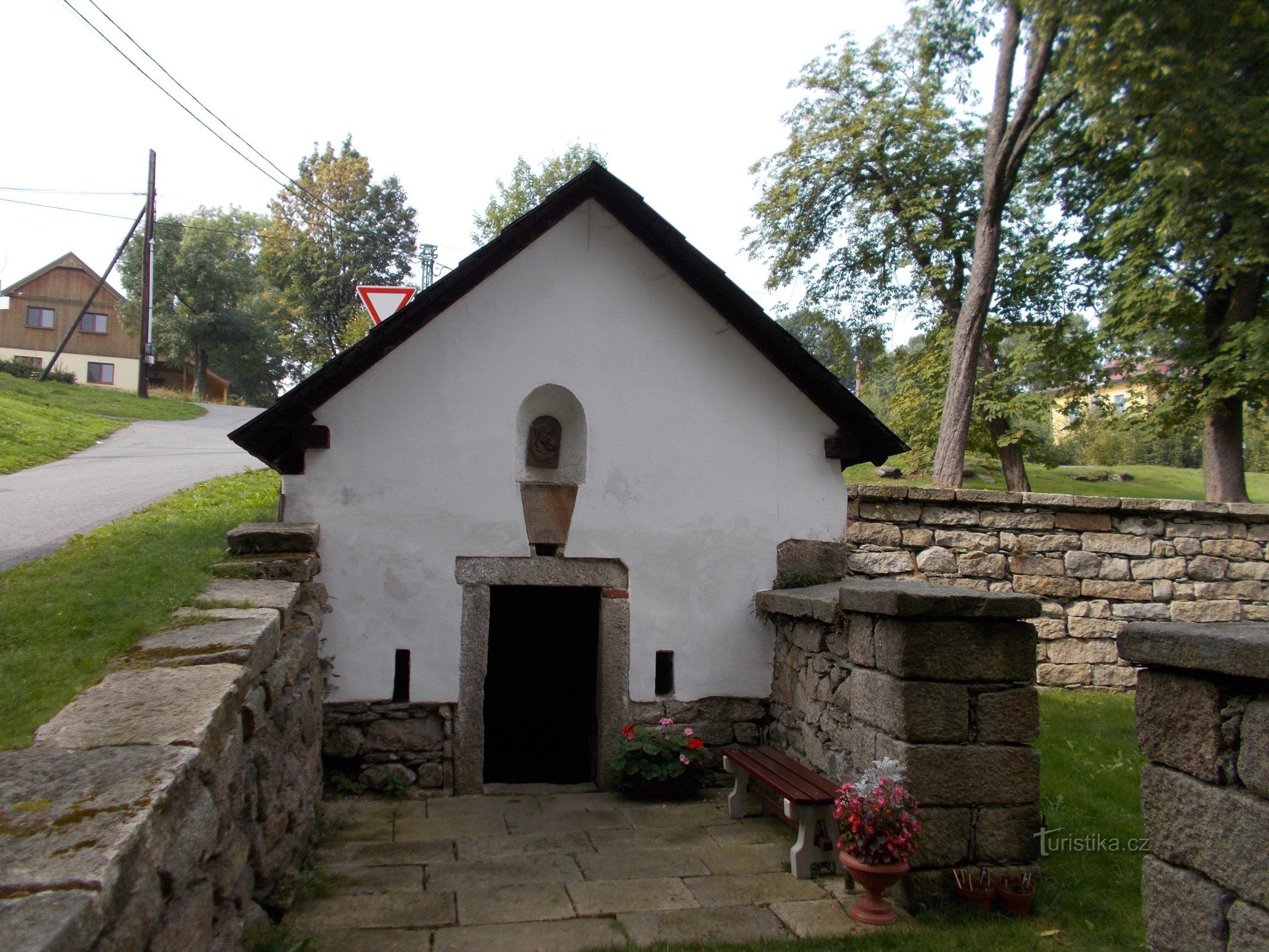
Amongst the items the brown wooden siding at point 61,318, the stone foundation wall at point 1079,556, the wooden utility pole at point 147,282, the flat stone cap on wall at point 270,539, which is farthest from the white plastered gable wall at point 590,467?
the brown wooden siding at point 61,318

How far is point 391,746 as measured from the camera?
573cm

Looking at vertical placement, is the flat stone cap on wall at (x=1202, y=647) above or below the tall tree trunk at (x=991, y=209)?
below

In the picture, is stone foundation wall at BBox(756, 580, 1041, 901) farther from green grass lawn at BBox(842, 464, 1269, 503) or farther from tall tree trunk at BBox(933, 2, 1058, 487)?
green grass lawn at BBox(842, 464, 1269, 503)

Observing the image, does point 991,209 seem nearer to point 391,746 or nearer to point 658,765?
point 658,765

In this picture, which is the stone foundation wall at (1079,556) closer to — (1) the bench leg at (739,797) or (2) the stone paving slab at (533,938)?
(1) the bench leg at (739,797)

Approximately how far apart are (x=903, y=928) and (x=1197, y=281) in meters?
12.6

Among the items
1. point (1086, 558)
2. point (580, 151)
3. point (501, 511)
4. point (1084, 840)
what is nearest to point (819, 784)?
point (1084, 840)

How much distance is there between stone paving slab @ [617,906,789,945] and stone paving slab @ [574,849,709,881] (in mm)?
427

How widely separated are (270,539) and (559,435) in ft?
6.82

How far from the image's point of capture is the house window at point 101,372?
3531cm

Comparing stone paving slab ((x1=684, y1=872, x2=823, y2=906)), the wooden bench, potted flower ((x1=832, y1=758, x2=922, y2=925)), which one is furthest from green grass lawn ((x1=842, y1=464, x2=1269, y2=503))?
potted flower ((x1=832, y1=758, x2=922, y2=925))

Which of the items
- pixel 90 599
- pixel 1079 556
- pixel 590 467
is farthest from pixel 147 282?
pixel 1079 556

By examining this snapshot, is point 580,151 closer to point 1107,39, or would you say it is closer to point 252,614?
point 1107,39

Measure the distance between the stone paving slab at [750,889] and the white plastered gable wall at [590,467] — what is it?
1.81 metres
